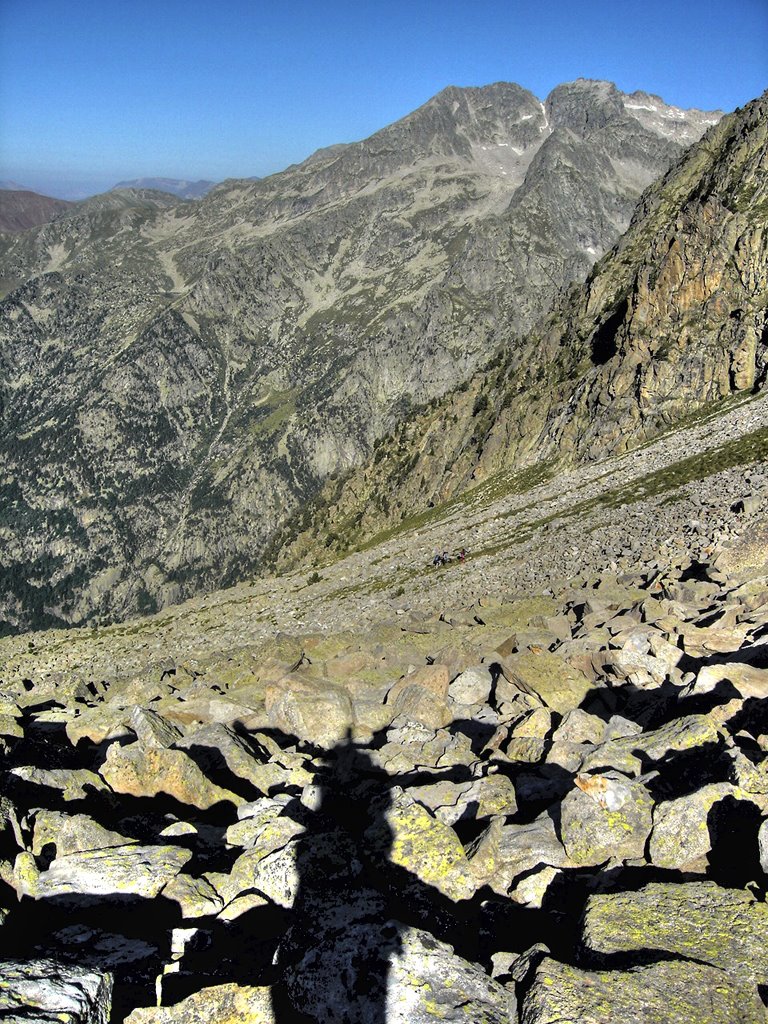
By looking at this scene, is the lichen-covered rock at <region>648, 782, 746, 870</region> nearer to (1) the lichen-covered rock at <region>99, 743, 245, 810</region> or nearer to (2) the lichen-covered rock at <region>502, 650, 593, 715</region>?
(2) the lichen-covered rock at <region>502, 650, 593, 715</region>

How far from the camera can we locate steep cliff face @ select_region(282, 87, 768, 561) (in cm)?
7081

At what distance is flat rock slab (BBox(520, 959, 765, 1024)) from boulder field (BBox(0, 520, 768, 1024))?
0.08 feet

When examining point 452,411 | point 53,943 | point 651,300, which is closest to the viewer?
point 53,943

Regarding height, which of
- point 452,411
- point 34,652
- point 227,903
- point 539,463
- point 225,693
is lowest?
point 34,652

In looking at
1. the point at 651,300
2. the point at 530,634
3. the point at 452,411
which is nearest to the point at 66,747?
the point at 530,634

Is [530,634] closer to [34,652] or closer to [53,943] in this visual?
[53,943]

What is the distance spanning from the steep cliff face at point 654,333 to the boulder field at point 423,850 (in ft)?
195

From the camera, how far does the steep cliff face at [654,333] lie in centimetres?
7081

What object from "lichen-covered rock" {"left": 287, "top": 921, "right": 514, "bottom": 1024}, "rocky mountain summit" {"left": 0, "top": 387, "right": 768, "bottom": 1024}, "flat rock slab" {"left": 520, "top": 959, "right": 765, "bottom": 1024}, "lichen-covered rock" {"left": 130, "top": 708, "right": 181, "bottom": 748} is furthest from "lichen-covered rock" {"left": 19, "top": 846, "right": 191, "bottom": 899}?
"flat rock slab" {"left": 520, "top": 959, "right": 765, "bottom": 1024}

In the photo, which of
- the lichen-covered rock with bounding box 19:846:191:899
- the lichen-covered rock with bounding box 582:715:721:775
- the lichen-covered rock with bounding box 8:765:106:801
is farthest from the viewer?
the lichen-covered rock with bounding box 8:765:106:801

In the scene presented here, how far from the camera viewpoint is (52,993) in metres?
6.63

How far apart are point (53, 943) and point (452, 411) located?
141189mm

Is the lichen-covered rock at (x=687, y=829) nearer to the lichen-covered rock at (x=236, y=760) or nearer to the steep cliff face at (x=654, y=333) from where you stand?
the lichen-covered rock at (x=236, y=760)

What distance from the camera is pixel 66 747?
54.6 ft
